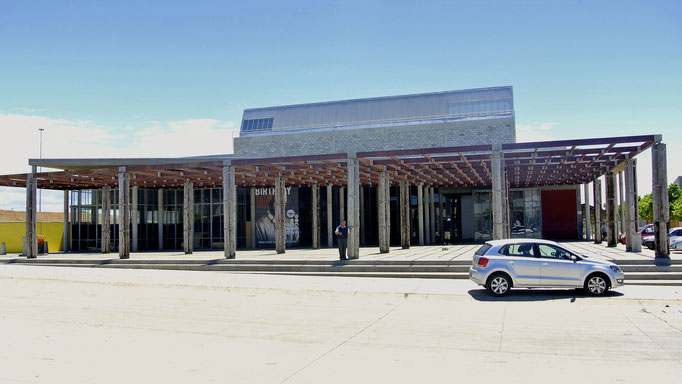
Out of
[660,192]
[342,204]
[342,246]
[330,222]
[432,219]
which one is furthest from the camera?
[432,219]

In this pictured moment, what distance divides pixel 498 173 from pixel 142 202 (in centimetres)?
2416

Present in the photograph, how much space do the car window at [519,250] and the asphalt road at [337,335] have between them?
1.04 metres

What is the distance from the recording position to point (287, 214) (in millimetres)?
34969

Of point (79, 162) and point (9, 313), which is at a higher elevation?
point (79, 162)

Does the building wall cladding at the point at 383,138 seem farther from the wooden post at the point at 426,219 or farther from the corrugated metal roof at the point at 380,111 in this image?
the wooden post at the point at 426,219

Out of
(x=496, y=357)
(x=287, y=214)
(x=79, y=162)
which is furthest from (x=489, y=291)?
(x=79, y=162)

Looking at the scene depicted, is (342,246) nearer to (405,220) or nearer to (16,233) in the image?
(405,220)

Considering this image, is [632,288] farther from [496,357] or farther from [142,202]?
→ [142,202]

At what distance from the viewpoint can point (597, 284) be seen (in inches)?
504

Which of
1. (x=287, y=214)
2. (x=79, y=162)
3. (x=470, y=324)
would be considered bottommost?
(x=470, y=324)

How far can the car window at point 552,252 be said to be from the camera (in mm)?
13031

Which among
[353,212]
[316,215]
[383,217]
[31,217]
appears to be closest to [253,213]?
[316,215]

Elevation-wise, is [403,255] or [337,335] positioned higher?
[403,255]

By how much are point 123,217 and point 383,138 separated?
60.3 ft
